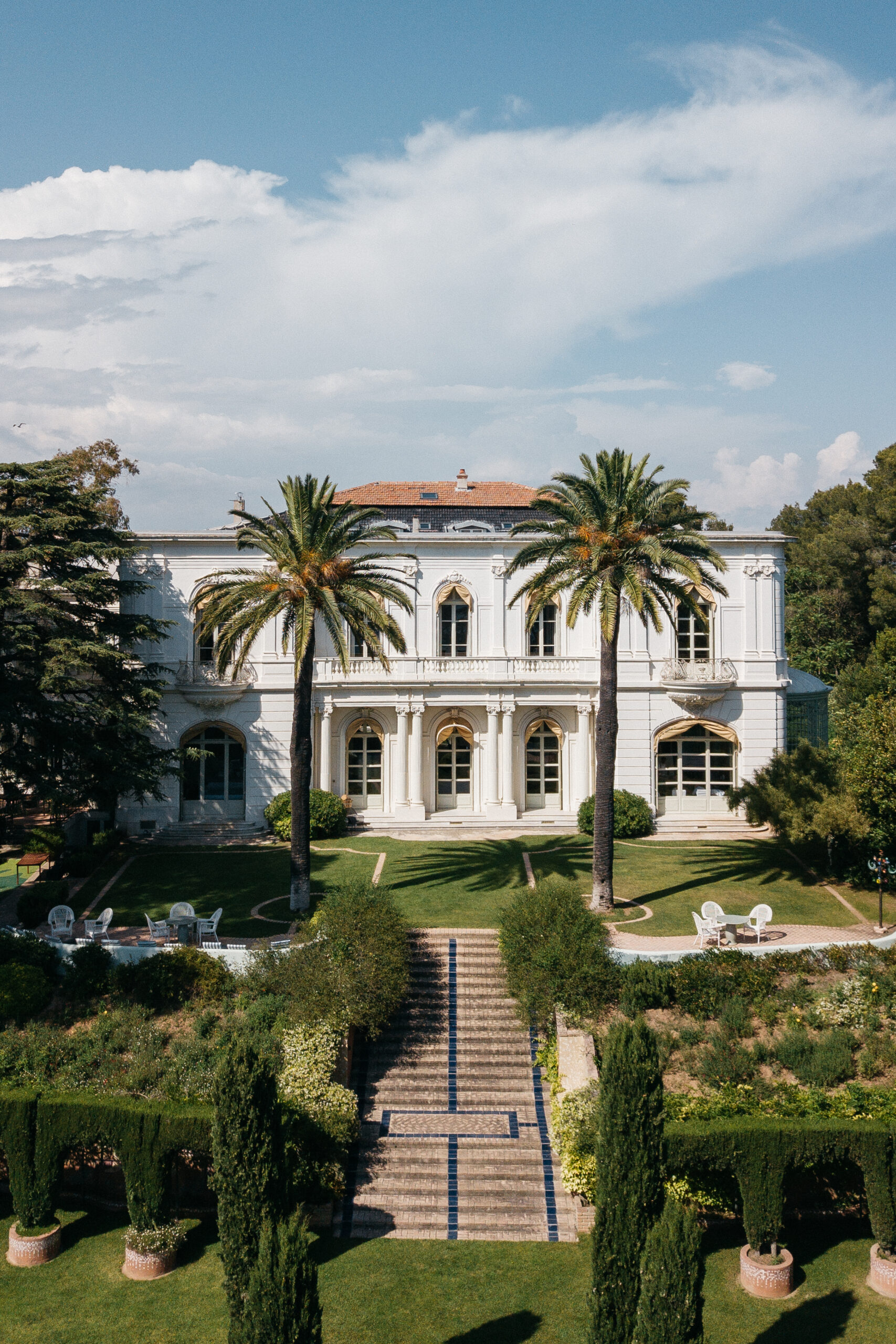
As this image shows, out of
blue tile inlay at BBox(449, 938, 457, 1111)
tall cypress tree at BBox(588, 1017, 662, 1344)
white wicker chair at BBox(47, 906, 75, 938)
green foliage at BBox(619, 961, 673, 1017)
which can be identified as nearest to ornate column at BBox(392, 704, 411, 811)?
blue tile inlay at BBox(449, 938, 457, 1111)

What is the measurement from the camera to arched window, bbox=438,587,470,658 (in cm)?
3700

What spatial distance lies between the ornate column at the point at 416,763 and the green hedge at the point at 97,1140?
65.3 ft

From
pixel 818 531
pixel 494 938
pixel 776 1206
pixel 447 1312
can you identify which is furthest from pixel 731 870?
pixel 818 531

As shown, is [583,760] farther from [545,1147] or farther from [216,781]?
[545,1147]

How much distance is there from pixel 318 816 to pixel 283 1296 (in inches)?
898

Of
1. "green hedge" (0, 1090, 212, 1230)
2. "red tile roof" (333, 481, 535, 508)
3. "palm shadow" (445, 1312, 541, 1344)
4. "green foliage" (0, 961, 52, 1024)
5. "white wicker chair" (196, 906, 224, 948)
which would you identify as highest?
"red tile roof" (333, 481, 535, 508)

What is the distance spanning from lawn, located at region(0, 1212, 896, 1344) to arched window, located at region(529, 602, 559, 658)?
2300 centimetres

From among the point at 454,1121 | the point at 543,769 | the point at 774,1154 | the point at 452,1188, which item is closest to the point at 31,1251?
the point at 452,1188

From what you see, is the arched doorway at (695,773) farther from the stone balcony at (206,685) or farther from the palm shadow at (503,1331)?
the palm shadow at (503,1331)

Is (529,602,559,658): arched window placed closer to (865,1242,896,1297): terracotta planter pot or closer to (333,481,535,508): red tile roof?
(333,481,535,508): red tile roof

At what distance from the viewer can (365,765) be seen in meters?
37.4

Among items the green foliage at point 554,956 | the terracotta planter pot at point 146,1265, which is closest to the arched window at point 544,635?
the green foliage at point 554,956

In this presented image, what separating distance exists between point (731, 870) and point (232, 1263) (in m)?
20.4

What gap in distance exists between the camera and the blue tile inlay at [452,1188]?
1681 centimetres
